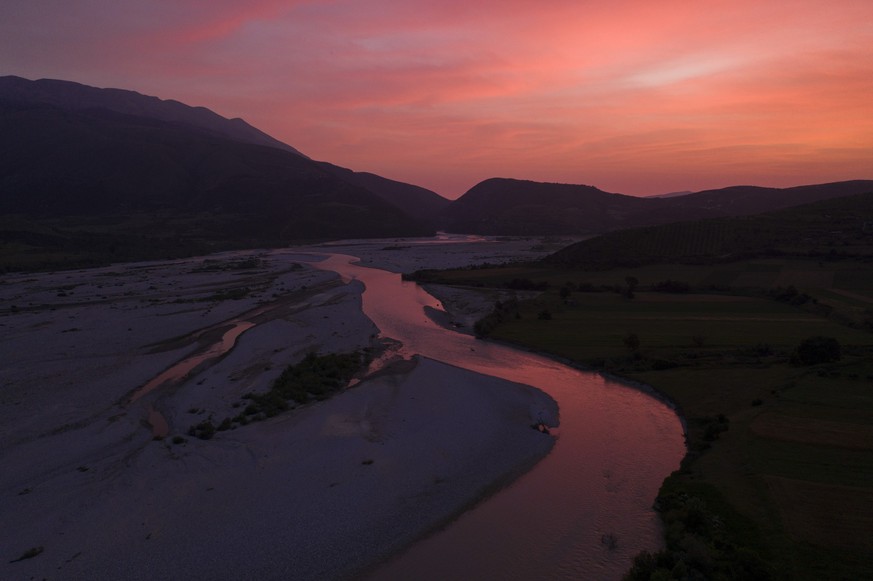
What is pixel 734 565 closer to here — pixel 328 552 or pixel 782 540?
pixel 782 540

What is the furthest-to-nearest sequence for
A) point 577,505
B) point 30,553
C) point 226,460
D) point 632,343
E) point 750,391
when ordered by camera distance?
point 632,343 → point 750,391 → point 226,460 → point 577,505 → point 30,553

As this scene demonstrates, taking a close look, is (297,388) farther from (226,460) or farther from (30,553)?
(30,553)

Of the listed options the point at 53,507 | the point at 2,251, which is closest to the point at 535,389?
the point at 53,507

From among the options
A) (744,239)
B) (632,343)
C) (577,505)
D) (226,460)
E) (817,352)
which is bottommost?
(577,505)

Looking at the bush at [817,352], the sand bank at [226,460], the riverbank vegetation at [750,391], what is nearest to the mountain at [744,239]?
the riverbank vegetation at [750,391]

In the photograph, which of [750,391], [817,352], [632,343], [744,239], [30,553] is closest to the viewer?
[30,553]

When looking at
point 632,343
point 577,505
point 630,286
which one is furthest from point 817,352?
point 630,286

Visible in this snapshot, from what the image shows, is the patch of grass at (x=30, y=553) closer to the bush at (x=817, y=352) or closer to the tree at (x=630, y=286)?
the bush at (x=817, y=352)

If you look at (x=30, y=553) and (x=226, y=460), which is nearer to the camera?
(x=30, y=553)
